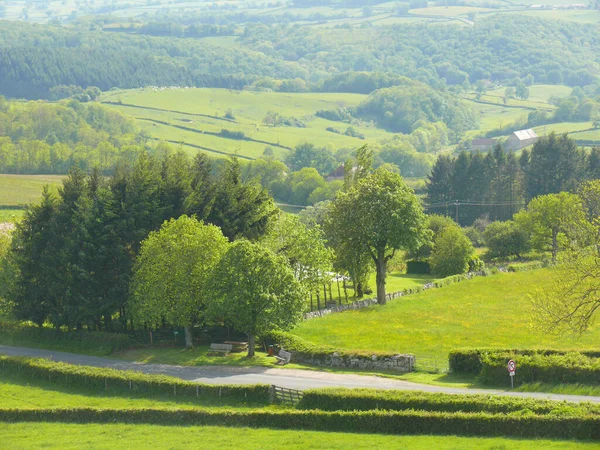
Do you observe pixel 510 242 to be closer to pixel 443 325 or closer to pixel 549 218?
pixel 549 218

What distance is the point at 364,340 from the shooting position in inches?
2879

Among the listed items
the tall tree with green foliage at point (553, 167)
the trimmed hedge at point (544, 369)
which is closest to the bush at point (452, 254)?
the trimmed hedge at point (544, 369)

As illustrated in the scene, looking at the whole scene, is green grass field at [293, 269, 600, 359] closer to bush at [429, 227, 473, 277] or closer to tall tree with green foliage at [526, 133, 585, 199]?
bush at [429, 227, 473, 277]

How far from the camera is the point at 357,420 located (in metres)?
Answer: 51.2

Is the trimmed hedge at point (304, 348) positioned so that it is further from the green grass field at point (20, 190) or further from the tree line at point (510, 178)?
the tree line at point (510, 178)

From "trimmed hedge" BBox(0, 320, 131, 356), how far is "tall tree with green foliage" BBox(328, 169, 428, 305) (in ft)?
78.6

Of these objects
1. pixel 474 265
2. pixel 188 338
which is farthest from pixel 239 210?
pixel 474 265

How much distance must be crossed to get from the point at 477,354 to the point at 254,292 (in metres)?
16.2

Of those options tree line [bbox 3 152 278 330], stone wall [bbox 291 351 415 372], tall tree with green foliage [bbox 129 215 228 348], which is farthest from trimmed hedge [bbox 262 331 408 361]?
tree line [bbox 3 152 278 330]

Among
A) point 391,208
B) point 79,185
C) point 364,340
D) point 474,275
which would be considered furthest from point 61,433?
point 474,275

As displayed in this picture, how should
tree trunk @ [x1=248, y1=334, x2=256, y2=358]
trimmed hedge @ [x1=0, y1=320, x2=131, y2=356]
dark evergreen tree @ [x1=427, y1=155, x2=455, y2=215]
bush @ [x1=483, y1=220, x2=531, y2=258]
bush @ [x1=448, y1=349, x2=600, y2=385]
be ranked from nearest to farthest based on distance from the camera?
bush @ [x1=448, y1=349, x2=600, y2=385]
tree trunk @ [x1=248, y1=334, x2=256, y2=358]
trimmed hedge @ [x1=0, y1=320, x2=131, y2=356]
bush @ [x1=483, y1=220, x2=531, y2=258]
dark evergreen tree @ [x1=427, y1=155, x2=455, y2=215]

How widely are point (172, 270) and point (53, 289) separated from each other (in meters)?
11.1

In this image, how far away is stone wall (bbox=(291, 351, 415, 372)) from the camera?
64.4 meters

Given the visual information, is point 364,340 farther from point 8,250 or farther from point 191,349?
point 8,250
